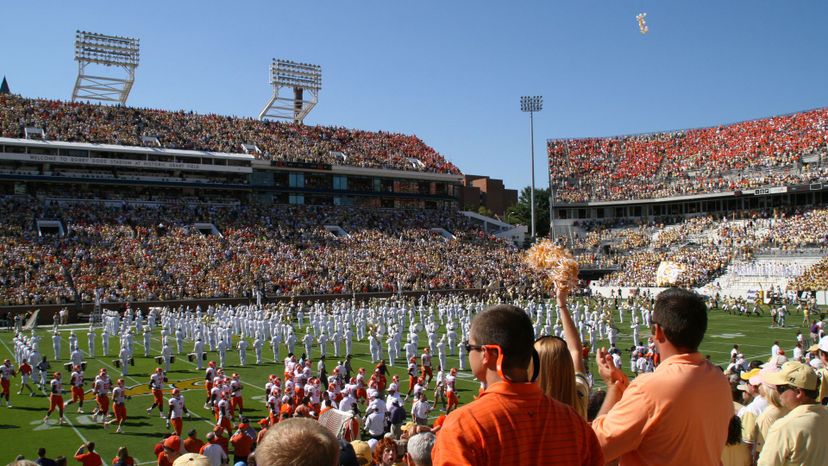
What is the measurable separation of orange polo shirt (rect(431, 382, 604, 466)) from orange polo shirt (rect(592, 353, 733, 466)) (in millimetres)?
280

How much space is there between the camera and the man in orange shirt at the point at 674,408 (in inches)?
98.7

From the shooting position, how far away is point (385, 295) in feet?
127

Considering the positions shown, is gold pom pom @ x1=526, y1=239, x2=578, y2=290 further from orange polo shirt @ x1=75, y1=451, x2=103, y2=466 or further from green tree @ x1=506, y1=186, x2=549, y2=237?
green tree @ x1=506, y1=186, x2=549, y2=237

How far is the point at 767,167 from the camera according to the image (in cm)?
4753

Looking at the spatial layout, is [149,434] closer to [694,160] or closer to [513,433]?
[513,433]

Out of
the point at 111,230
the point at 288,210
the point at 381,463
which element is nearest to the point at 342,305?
the point at 111,230

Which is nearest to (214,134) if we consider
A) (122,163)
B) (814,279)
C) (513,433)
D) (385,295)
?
(122,163)

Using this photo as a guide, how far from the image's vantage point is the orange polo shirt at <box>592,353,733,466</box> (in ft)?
8.21

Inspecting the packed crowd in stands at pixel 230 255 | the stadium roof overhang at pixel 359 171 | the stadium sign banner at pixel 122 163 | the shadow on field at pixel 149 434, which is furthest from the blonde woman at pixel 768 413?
the stadium roof overhang at pixel 359 171

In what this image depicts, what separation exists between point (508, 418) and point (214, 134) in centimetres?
5069

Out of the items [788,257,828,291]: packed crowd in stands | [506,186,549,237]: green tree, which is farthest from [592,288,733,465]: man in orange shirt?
[506,186,549,237]: green tree

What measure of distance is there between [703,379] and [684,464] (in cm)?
34

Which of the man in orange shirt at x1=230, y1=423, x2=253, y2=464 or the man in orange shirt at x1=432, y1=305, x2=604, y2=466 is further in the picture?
the man in orange shirt at x1=230, y1=423, x2=253, y2=464

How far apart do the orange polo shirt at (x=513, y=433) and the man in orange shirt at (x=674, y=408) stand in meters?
0.30
